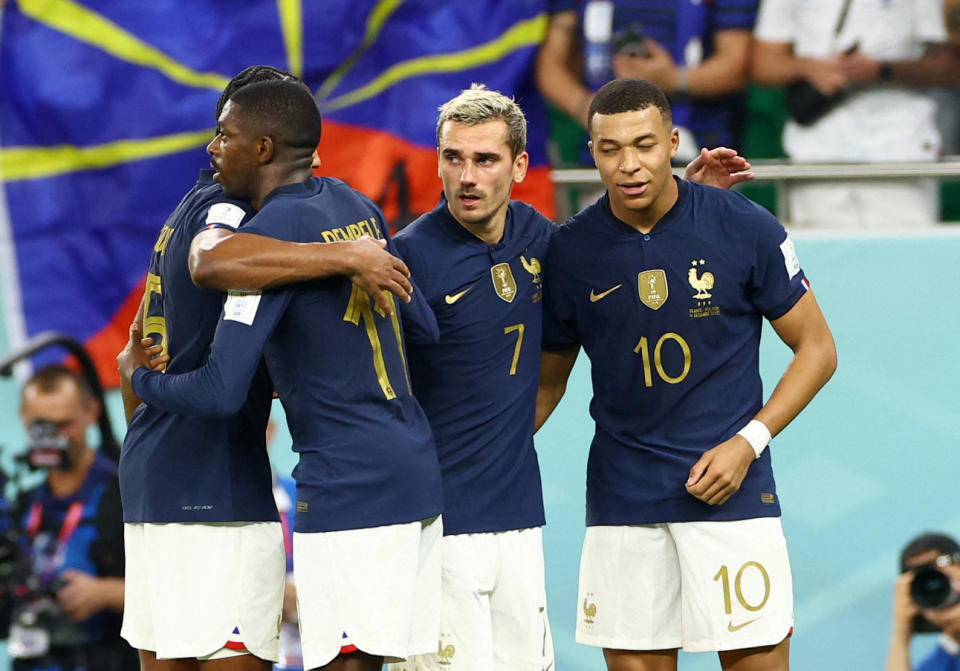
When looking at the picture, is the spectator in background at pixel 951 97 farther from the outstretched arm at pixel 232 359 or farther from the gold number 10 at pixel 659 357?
the outstretched arm at pixel 232 359

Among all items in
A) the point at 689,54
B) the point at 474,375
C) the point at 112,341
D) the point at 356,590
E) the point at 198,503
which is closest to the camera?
the point at 356,590

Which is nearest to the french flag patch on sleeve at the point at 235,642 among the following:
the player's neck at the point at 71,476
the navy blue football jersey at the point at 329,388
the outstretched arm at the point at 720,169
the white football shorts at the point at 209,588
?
the white football shorts at the point at 209,588

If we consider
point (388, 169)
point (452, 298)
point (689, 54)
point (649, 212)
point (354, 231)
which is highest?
point (689, 54)

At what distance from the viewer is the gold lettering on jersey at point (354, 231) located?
9.48ft

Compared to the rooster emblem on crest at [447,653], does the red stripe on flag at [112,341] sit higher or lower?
higher

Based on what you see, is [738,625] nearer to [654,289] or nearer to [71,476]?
[654,289]

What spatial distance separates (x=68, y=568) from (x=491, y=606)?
239 centimetres

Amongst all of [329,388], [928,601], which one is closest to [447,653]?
[329,388]

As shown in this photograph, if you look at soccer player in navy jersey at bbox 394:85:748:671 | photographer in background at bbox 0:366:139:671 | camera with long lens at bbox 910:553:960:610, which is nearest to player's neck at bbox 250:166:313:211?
soccer player in navy jersey at bbox 394:85:748:671

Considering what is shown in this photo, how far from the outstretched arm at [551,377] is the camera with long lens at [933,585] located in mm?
1966

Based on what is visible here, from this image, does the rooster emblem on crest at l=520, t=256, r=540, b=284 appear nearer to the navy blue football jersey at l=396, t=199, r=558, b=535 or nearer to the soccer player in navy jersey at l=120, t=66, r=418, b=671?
the navy blue football jersey at l=396, t=199, r=558, b=535

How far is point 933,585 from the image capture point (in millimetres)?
4883

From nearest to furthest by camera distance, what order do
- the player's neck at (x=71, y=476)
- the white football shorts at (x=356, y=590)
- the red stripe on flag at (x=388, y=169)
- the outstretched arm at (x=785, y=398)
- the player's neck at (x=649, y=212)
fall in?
the white football shorts at (x=356, y=590), the outstretched arm at (x=785, y=398), the player's neck at (x=649, y=212), the player's neck at (x=71, y=476), the red stripe on flag at (x=388, y=169)

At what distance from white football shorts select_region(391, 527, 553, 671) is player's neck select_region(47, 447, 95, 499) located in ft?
7.48
